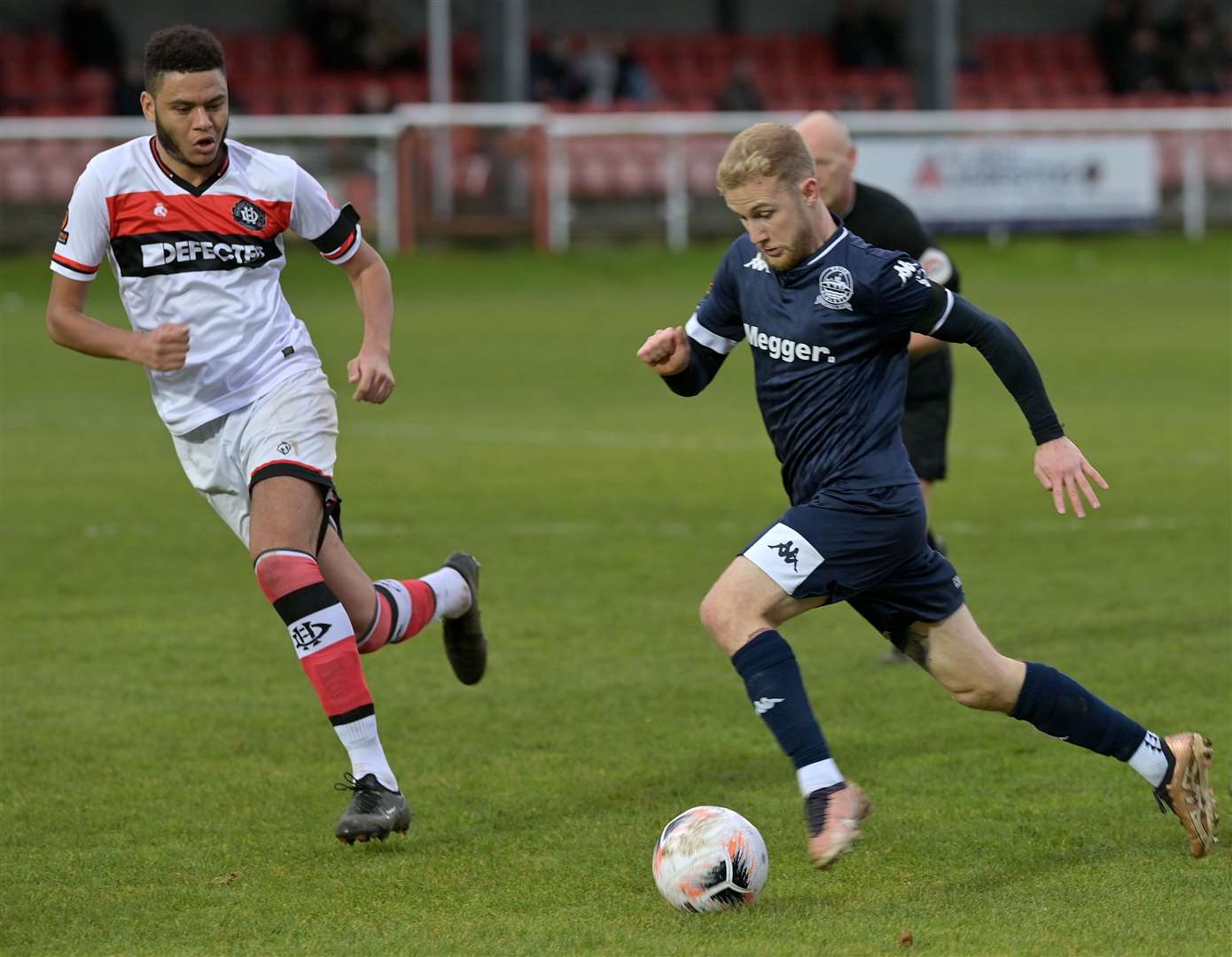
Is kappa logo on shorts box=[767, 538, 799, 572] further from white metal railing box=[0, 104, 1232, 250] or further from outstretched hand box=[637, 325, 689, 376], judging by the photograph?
white metal railing box=[0, 104, 1232, 250]

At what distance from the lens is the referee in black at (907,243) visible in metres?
6.89

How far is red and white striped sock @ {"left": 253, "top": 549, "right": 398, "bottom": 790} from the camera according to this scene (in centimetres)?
508

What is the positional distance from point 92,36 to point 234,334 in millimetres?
24138

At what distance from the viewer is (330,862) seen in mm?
4895

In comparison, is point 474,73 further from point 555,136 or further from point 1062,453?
point 1062,453

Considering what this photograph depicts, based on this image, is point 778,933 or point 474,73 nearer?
point 778,933

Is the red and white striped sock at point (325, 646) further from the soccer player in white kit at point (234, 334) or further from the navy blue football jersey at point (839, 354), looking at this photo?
the navy blue football jersey at point (839, 354)

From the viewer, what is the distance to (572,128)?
2611 cm

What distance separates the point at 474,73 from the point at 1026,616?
24567 mm

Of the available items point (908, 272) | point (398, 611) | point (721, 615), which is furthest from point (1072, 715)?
point (398, 611)

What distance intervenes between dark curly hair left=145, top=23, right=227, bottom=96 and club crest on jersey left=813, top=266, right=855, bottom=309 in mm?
1743

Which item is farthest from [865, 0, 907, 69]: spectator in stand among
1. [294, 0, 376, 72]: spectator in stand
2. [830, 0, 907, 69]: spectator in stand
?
[294, 0, 376, 72]: spectator in stand

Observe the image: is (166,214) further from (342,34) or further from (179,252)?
(342,34)

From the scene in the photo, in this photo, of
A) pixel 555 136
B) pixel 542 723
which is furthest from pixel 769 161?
pixel 555 136
